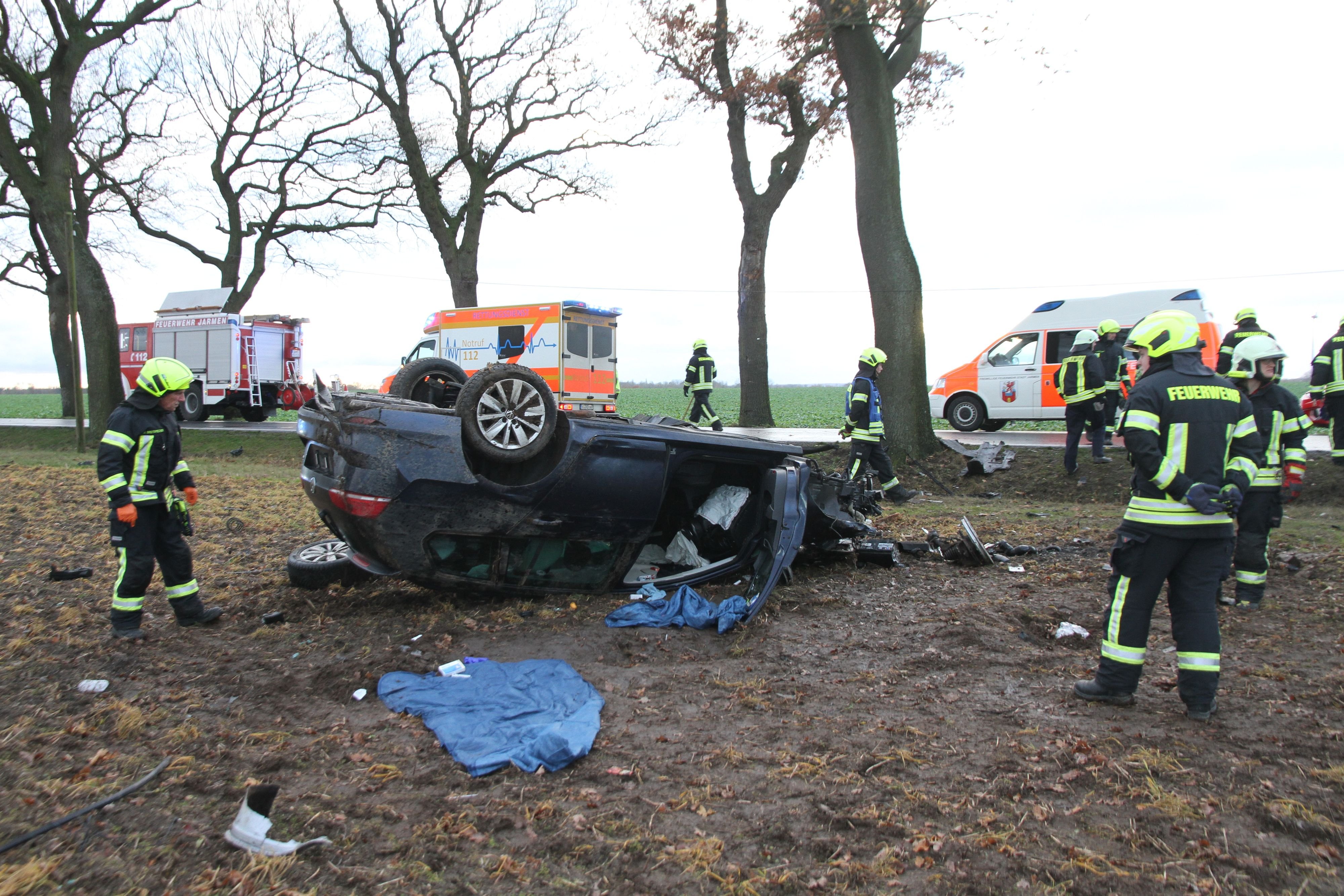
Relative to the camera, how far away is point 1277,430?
5.61 metres

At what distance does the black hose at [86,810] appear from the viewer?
2.37m

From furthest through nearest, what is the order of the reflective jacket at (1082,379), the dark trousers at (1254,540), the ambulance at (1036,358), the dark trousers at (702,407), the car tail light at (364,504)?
the dark trousers at (702,407)
the ambulance at (1036,358)
the reflective jacket at (1082,379)
the dark trousers at (1254,540)
the car tail light at (364,504)

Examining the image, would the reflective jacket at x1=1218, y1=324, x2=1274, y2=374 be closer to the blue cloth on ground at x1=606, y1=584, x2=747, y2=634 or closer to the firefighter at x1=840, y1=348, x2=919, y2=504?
the firefighter at x1=840, y1=348, x2=919, y2=504

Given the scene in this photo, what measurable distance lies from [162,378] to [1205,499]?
206 inches

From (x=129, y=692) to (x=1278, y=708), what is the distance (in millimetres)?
4926

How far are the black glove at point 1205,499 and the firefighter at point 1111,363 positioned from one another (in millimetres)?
7730

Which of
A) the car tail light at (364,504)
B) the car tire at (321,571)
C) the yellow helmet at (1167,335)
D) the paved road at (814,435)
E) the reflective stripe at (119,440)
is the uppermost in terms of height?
the yellow helmet at (1167,335)

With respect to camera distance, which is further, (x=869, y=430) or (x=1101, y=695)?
(x=869, y=430)

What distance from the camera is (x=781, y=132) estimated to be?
55.0 feet

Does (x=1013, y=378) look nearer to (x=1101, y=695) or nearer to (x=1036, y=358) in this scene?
(x=1036, y=358)

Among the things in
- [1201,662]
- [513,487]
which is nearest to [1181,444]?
[1201,662]

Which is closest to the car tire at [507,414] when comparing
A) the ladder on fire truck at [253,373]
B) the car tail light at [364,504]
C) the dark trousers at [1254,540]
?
the car tail light at [364,504]

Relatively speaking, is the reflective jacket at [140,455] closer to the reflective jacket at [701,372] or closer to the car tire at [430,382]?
the car tire at [430,382]

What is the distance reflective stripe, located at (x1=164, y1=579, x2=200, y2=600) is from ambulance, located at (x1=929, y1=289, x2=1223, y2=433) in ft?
39.9
